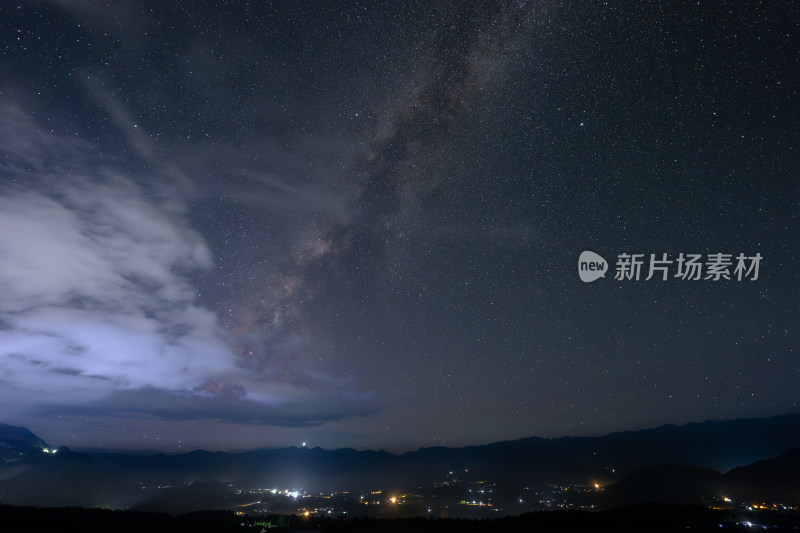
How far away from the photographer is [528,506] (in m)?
170

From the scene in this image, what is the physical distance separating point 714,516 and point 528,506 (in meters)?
120

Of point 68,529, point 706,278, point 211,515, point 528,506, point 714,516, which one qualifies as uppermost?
point 706,278

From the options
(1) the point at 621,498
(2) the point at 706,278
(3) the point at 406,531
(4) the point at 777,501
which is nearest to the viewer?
(2) the point at 706,278

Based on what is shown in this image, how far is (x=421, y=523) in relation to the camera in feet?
162

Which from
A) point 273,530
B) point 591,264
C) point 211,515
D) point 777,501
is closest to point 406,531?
point 273,530

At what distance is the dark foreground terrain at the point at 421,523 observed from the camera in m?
46.0

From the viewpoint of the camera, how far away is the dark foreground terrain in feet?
151

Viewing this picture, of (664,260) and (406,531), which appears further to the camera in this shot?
(406,531)

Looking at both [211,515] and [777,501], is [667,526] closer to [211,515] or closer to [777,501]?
[211,515]

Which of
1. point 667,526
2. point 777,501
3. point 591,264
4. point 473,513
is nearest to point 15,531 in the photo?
point 591,264

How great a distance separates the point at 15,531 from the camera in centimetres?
→ 4075

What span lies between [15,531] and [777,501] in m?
229

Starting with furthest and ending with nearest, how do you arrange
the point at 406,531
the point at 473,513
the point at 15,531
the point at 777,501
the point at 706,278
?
1. the point at 777,501
2. the point at 473,513
3. the point at 406,531
4. the point at 15,531
5. the point at 706,278

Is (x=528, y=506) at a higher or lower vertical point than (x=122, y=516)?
lower
